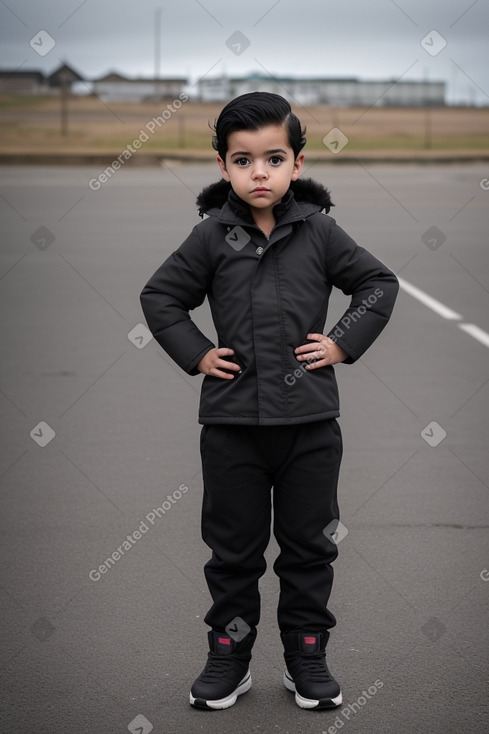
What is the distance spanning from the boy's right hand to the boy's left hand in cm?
20

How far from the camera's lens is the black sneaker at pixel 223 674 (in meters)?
3.90

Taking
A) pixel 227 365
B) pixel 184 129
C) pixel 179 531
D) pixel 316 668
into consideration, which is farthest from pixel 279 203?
pixel 184 129

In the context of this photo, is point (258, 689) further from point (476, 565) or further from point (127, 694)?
point (476, 565)

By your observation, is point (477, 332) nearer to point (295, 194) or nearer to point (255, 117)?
point (295, 194)

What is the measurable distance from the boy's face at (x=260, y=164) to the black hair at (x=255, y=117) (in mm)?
18

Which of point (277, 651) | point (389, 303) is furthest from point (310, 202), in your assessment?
point (277, 651)

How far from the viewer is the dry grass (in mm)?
45906

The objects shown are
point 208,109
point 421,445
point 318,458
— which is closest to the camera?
point 318,458

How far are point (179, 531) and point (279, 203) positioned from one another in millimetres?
2169

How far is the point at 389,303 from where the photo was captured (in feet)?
12.8

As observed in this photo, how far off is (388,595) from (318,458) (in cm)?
120

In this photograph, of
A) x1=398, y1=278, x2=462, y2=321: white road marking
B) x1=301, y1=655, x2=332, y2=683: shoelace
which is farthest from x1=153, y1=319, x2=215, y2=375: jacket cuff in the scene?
x1=398, y1=278, x2=462, y2=321: white road marking

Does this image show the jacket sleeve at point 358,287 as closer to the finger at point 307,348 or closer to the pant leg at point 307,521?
the finger at point 307,348

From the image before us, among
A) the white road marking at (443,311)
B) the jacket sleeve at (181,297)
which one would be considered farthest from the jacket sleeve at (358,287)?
the white road marking at (443,311)
